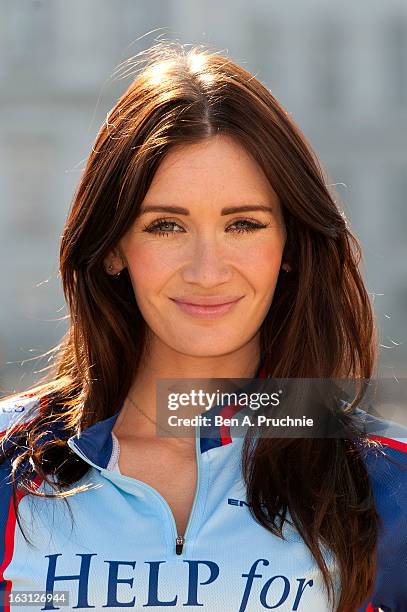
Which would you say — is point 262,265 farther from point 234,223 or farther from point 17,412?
point 17,412

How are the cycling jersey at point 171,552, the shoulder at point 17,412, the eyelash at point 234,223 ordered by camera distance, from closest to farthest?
the cycling jersey at point 171,552 < the eyelash at point 234,223 < the shoulder at point 17,412

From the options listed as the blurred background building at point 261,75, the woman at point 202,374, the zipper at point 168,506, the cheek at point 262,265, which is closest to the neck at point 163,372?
the woman at point 202,374

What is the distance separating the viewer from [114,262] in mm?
2859

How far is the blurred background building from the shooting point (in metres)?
25.6

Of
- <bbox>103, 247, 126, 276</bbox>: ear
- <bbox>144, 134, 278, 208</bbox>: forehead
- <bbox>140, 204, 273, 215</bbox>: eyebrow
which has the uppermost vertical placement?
<bbox>144, 134, 278, 208</bbox>: forehead

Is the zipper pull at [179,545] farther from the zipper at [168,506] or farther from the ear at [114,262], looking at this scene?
the ear at [114,262]

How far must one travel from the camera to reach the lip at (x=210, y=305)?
2.64 m

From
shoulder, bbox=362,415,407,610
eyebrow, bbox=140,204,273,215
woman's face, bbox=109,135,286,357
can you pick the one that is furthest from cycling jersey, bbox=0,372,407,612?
eyebrow, bbox=140,204,273,215

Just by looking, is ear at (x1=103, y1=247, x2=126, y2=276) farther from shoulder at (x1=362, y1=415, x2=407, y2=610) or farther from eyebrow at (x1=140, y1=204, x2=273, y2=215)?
shoulder at (x1=362, y1=415, x2=407, y2=610)

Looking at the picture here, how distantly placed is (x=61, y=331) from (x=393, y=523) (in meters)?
18.4

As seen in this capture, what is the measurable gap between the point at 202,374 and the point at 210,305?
0.95 ft

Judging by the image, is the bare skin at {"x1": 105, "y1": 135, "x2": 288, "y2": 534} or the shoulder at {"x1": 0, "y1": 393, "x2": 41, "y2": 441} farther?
the shoulder at {"x1": 0, "y1": 393, "x2": 41, "y2": 441}

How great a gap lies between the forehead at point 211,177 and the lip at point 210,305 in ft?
0.65

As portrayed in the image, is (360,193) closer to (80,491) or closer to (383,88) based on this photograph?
(383,88)
